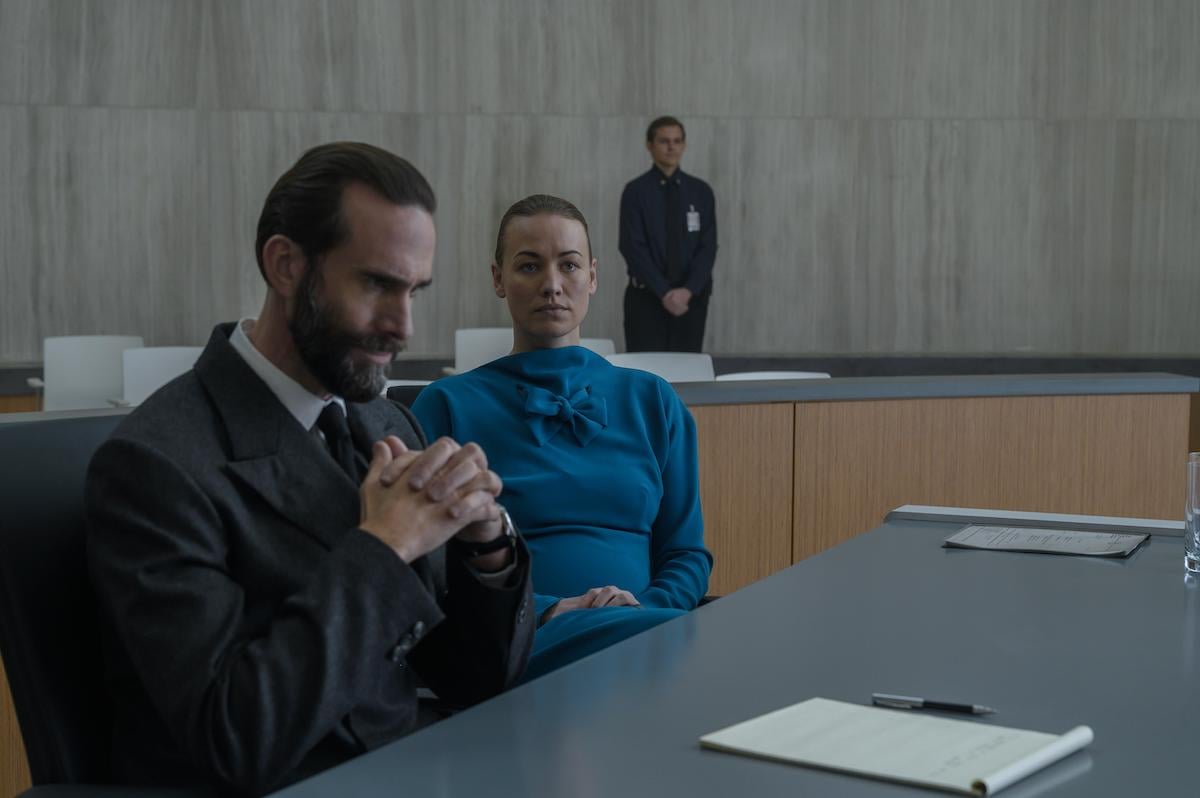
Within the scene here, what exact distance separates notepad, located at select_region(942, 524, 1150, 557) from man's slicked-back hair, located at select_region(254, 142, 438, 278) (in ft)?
3.70

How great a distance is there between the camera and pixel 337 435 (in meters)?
1.65

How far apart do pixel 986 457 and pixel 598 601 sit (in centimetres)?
226

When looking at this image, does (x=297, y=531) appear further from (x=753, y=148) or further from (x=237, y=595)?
(x=753, y=148)

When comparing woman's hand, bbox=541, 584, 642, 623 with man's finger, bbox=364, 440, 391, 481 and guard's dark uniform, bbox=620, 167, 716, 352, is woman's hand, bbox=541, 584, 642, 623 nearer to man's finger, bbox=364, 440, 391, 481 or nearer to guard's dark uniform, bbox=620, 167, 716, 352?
man's finger, bbox=364, 440, 391, 481

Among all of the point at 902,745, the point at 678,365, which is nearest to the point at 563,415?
the point at 902,745

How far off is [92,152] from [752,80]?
14.0ft

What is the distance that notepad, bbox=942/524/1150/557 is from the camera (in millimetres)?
2153

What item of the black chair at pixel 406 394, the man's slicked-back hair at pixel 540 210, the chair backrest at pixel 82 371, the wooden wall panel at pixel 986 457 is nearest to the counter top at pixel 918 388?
the wooden wall panel at pixel 986 457

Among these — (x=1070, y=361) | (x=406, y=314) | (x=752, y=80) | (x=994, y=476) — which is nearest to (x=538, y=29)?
(x=752, y=80)

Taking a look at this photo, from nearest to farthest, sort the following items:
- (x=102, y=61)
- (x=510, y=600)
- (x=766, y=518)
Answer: (x=510, y=600), (x=766, y=518), (x=102, y=61)

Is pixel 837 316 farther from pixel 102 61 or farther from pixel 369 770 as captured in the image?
pixel 369 770

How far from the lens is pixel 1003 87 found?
9.32 metres

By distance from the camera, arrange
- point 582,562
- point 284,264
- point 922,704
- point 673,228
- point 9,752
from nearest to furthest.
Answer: point 922,704 → point 284,264 → point 582,562 → point 9,752 → point 673,228

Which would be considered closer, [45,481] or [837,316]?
[45,481]
